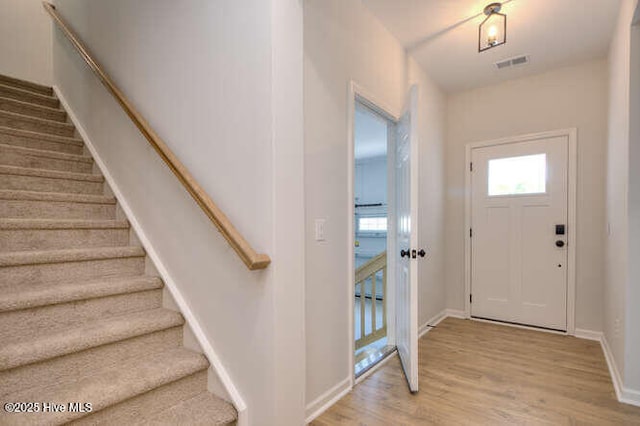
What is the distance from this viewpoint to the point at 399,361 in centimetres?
272

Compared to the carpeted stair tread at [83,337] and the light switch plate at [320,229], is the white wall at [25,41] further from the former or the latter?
the light switch plate at [320,229]

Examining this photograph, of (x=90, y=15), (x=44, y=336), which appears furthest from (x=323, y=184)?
(x=90, y=15)

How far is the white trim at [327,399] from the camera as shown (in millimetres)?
1902

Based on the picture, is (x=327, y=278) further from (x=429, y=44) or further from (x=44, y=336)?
(x=429, y=44)

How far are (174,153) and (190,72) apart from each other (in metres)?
0.49

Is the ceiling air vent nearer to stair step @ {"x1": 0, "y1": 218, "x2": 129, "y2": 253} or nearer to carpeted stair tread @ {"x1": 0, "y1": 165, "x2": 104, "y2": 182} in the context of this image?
stair step @ {"x1": 0, "y1": 218, "x2": 129, "y2": 253}

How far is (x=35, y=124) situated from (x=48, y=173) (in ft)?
2.55

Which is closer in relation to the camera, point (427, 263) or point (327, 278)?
point (327, 278)

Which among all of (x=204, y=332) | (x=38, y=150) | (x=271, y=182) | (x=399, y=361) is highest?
(x=38, y=150)

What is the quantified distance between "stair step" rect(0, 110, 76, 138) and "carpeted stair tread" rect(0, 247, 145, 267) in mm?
1517

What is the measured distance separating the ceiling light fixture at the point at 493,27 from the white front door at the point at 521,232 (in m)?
1.33

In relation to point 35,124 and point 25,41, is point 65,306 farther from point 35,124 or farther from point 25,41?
point 25,41

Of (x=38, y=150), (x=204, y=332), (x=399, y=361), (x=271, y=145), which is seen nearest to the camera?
(x=271, y=145)

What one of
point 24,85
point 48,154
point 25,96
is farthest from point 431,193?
point 24,85
